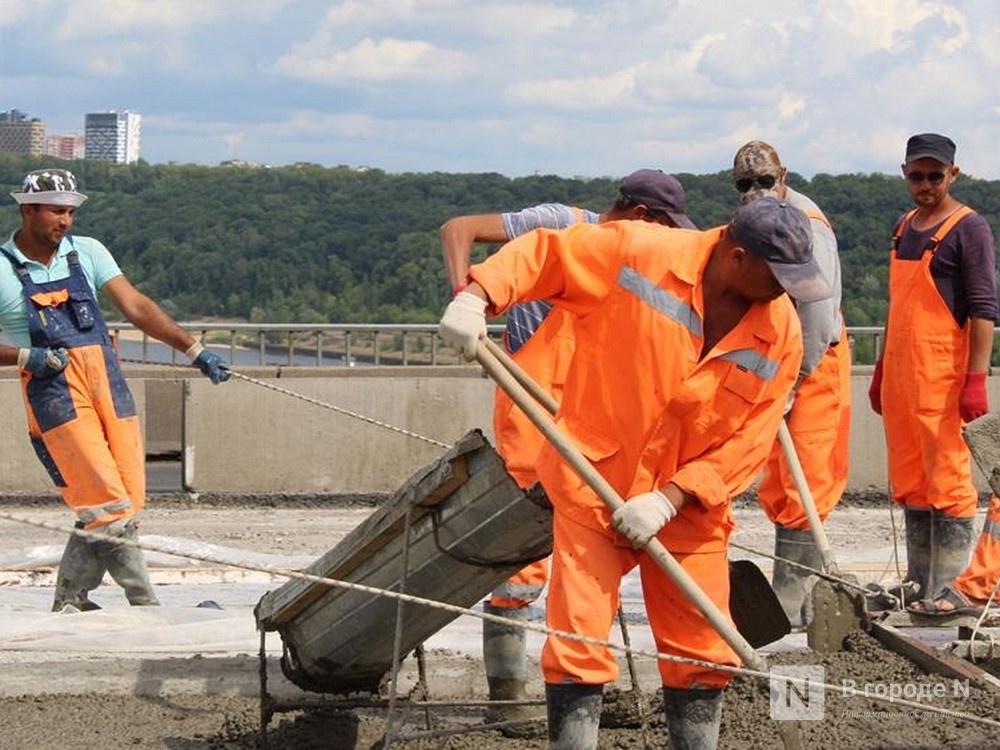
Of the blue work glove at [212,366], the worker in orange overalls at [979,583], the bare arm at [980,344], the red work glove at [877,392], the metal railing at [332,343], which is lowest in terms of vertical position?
the worker in orange overalls at [979,583]

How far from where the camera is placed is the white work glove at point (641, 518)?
497 cm

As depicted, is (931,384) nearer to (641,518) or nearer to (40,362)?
(641,518)

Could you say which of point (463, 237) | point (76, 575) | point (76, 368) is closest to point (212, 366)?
point (76, 368)

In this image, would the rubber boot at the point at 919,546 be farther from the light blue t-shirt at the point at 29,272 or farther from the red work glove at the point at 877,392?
the light blue t-shirt at the point at 29,272

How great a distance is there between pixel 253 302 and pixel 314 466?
808 cm

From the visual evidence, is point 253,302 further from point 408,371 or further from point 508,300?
point 508,300

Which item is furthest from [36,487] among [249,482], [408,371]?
[408,371]

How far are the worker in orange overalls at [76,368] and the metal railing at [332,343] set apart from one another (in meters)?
5.60

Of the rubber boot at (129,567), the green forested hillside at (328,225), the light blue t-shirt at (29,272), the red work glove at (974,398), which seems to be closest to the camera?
the light blue t-shirt at (29,272)

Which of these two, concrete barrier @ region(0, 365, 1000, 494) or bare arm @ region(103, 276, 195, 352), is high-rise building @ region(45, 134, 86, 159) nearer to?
concrete barrier @ region(0, 365, 1000, 494)

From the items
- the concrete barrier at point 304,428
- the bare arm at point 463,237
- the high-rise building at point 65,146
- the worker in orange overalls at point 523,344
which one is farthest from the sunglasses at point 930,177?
the high-rise building at point 65,146

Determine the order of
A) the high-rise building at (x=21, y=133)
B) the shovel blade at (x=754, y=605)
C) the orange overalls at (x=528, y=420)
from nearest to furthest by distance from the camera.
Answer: the orange overalls at (x=528, y=420) → the shovel blade at (x=754, y=605) → the high-rise building at (x=21, y=133)

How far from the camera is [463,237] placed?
6664mm

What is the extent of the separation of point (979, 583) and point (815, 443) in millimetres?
901
